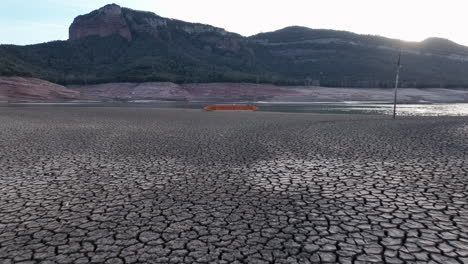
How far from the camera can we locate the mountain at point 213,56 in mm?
84250

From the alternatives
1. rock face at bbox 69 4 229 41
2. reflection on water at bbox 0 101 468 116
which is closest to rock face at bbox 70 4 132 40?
rock face at bbox 69 4 229 41

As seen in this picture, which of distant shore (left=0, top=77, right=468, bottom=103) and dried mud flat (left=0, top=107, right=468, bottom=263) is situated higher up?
distant shore (left=0, top=77, right=468, bottom=103)

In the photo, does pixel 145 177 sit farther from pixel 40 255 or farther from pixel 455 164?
pixel 455 164

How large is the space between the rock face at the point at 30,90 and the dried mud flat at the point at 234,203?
48784 mm

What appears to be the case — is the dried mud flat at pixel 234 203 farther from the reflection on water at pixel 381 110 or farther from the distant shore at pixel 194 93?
the distant shore at pixel 194 93

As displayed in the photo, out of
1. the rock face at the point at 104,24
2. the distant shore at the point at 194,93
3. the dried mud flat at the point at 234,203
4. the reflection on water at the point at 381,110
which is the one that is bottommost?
the reflection on water at the point at 381,110

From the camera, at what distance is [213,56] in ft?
383

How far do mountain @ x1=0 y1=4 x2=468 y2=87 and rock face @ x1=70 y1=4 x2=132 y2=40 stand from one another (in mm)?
363

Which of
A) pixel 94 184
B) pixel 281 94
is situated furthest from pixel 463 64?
pixel 94 184

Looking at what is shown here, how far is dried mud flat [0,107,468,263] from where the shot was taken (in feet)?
16.5

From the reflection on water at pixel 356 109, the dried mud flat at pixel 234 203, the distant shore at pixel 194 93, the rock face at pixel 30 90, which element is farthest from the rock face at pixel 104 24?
the dried mud flat at pixel 234 203

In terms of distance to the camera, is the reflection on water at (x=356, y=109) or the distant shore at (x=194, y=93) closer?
the reflection on water at (x=356, y=109)

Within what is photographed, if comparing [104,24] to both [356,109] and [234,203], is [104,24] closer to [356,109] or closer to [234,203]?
[356,109]

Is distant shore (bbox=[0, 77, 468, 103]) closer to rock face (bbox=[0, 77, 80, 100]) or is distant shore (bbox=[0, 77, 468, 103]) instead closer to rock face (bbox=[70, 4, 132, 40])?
rock face (bbox=[0, 77, 80, 100])
